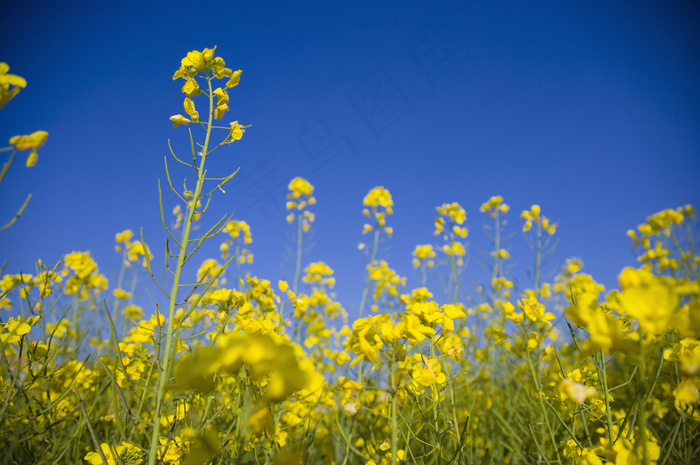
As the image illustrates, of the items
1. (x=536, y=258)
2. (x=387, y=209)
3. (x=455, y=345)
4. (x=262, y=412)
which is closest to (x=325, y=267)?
(x=387, y=209)

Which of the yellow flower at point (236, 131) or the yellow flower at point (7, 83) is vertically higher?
the yellow flower at point (7, 83)

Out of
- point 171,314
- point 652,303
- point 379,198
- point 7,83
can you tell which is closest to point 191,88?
point 7,83

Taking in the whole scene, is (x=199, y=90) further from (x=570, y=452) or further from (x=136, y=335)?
(x=570, y=452)

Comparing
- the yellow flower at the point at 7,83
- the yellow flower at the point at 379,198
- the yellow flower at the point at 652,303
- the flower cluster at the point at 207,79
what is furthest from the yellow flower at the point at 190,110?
the yellow flower at the point at 379,198

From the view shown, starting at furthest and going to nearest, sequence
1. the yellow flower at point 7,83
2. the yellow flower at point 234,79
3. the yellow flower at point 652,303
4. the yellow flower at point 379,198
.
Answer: the yellow flower at point 379,198 → the yellow flower at point 234,79 → the yellow flower at point 7,83 → the yellow flower at point 652,303

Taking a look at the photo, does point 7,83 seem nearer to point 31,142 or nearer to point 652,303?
point 31,142

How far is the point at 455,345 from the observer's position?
1.52 metres

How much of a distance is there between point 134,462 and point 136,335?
47cm

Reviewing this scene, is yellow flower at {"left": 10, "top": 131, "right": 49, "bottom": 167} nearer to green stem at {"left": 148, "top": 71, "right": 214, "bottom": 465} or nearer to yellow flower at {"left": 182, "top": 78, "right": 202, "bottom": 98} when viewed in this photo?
green stem at {"left": 148, "top": 71, "right": 214, "bottom": 465}

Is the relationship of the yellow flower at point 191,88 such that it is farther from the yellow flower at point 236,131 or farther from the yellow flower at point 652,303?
the yellow flower at point 652,303

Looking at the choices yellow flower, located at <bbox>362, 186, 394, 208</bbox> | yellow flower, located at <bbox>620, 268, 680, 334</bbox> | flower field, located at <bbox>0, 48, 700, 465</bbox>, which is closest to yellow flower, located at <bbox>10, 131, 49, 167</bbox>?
flower field, located at <bbox>0, 48, 700, 465</bbox>

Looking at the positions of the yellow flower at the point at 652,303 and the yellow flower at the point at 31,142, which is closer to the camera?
the yellow flower at the point at 652,303

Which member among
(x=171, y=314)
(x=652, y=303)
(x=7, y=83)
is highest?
(x=7, y=83)

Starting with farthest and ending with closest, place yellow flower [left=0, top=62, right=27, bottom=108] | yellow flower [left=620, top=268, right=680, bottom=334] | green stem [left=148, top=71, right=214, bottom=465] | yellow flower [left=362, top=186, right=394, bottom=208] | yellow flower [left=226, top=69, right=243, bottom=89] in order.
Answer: yellow flower [left=362, top=186, right=394, bottom=208], yellow flower [left=226, top=69, right=243, bottom=89], green stem [left=148, top=71, right=214, bottom=465], yellow flower [left=0, top=62, right=27, bottom=108], yellow flower [left=620, top=268, right=680, bottom=334]
